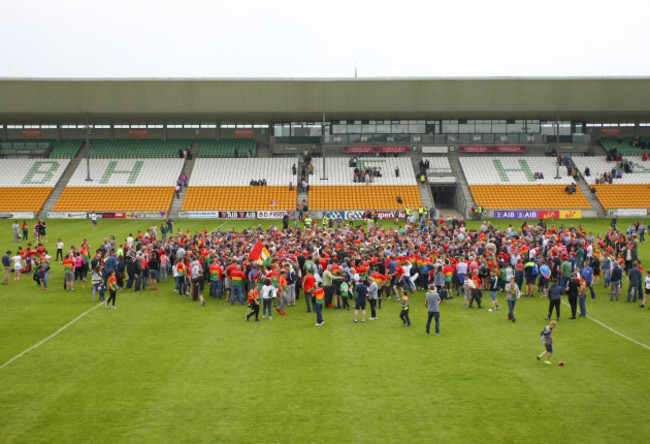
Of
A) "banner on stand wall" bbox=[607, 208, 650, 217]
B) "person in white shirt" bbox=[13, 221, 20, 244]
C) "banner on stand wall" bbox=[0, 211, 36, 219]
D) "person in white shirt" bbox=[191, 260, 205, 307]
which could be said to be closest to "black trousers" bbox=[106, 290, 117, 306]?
"person in white shirt" bbox=[191, 260, 205, 307]

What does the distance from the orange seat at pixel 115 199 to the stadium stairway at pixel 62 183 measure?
0.65 meters

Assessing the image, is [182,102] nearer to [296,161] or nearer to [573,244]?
[296,161]

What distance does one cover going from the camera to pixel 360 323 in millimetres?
16344

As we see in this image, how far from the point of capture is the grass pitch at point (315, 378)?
9.72 meters

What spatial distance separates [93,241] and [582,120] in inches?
2022

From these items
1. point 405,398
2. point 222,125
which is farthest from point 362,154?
point 405,398

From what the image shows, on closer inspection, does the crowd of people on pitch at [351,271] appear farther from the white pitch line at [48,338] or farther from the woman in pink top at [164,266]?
the white pitch line at [48,338]

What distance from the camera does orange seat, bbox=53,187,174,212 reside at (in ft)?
154

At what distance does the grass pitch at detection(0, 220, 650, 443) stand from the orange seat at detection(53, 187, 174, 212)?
29976mm

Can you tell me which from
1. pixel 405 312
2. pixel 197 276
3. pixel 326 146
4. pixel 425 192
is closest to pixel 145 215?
pixel 326 146

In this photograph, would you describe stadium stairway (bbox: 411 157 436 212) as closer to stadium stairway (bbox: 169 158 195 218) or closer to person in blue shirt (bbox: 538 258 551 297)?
stadium stairway (bbox: 169 158 195 218)

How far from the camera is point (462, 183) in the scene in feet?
169

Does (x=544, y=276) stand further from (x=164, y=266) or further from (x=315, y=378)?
(x=164, y=266)

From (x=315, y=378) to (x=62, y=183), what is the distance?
47.4 metres
